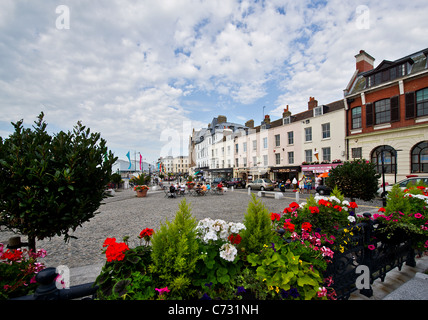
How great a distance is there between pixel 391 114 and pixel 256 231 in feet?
72.0

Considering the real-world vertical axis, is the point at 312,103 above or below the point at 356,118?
above

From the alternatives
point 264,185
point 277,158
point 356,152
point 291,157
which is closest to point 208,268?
point 264,185

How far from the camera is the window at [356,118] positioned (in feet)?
64.5

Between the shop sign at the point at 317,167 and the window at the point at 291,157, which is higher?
the window at the point at 291,157

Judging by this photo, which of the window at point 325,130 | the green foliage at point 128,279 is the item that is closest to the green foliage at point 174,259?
the green foliage at point 128,279

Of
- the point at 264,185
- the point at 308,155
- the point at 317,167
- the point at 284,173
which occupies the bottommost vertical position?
the point at 264,185

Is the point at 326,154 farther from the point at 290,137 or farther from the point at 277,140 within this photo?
the point at 277,140

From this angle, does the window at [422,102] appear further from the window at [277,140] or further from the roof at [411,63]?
the window at [277,140]

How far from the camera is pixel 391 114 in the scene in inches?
674

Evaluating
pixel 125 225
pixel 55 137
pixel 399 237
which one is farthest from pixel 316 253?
pixel 125 225

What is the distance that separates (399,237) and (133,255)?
14.3 feet

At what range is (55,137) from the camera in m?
3.03

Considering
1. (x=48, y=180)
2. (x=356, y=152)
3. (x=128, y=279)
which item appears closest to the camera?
(x=128, y=279)

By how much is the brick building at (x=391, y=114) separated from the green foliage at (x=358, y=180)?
8648 millimetres
